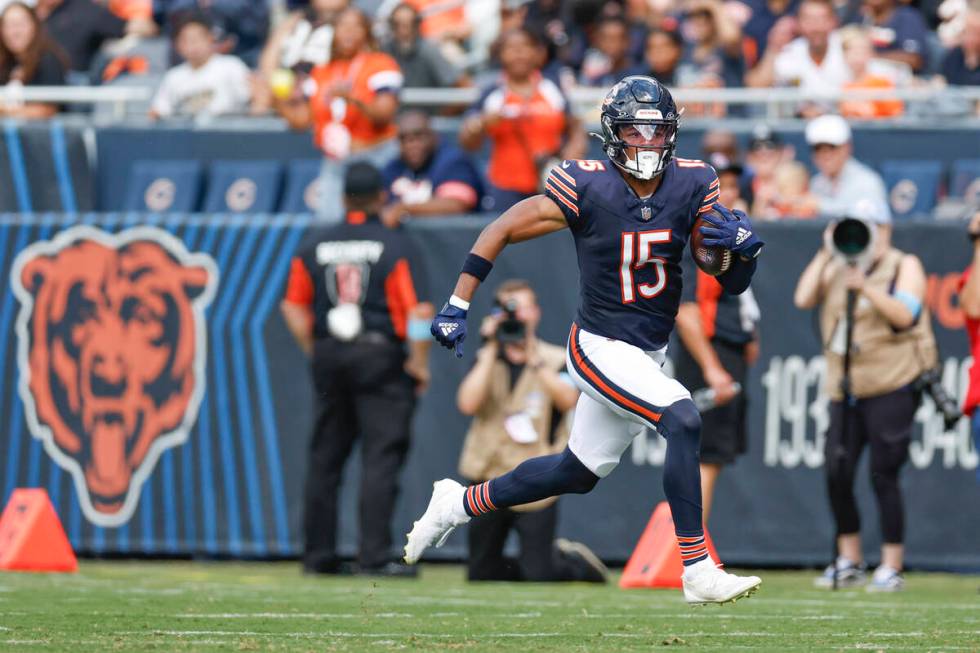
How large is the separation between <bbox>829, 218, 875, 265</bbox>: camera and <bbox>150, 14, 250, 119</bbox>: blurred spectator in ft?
18.6

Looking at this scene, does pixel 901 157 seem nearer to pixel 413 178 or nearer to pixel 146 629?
pixel 413 178

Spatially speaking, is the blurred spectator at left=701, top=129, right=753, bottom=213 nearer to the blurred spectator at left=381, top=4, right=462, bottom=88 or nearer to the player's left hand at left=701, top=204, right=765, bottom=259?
the blurred spectator at left=381, top=4, right=462, bottom=88

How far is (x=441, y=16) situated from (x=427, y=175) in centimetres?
344

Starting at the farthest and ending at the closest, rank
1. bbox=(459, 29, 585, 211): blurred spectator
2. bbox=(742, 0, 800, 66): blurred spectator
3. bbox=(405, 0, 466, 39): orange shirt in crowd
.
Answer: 1. bbox=(405, 0, 466, 39): orange shirt in crowd
2. bbox=(742, 0, 800, 66): blurred spectator
3. bbox=(459, 29, 585, 211): blurred spectator

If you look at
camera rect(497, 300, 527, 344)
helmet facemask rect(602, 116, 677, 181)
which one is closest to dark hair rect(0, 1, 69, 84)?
camera rect(497, 300, 527, 344)

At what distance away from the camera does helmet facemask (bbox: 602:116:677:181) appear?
23.0 ft

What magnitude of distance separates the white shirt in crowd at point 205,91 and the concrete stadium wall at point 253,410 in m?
2.01

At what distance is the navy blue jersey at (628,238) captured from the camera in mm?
7027

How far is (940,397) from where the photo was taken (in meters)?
9.72

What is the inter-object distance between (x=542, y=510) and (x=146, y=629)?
3.55 m

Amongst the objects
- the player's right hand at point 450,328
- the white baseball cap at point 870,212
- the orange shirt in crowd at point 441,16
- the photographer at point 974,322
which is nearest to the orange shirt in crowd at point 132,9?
the orange shirt in crowd at point 441,16

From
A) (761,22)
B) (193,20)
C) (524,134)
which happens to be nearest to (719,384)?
(524,134)

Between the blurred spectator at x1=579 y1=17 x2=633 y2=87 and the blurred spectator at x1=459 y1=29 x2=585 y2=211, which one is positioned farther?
the blurred spectator at x1=579 y1=17 x2=633 y2=87

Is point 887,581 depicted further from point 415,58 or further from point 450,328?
point 415,58
